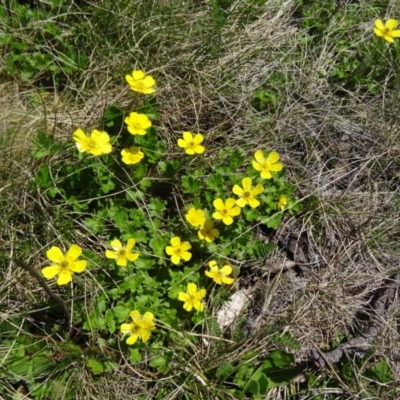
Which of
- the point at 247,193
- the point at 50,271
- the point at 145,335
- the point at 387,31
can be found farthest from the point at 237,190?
the point at 387,31

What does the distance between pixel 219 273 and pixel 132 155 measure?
0.61 metres

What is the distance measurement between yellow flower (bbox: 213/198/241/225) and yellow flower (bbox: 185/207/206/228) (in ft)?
0.18

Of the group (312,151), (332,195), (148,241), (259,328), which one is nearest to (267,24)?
(312,151)

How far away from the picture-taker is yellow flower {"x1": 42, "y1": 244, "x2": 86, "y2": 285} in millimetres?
2094

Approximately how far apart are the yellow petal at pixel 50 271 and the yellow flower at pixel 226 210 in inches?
25.8

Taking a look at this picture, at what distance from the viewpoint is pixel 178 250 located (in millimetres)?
2336

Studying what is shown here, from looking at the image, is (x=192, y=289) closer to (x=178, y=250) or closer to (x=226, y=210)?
(x=178, y=250)

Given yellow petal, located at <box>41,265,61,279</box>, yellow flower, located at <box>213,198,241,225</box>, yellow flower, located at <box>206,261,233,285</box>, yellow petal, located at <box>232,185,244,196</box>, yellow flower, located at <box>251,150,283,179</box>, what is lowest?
yellow flower, located at <box>206,261,233,285</box>

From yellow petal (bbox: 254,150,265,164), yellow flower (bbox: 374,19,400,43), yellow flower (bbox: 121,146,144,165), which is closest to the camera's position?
yellow flower (bbox: 121,146,144,165)

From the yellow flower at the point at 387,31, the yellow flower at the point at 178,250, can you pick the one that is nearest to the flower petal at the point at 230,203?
the yellow flower at the point at 178,250

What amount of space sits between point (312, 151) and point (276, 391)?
1131mm

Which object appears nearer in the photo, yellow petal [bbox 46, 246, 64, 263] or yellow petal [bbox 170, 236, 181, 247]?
yellow petal [bbox 46, 246, 64, 263]

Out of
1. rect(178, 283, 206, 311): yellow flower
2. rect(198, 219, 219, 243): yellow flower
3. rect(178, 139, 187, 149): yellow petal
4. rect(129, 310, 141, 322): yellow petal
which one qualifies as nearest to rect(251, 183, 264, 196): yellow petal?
rect(198, 219, 219, 243): yellow flower

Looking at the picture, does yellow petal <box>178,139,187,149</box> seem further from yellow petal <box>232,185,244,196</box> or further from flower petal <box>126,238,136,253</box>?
flower petal <box>126,238,136,253</box>
